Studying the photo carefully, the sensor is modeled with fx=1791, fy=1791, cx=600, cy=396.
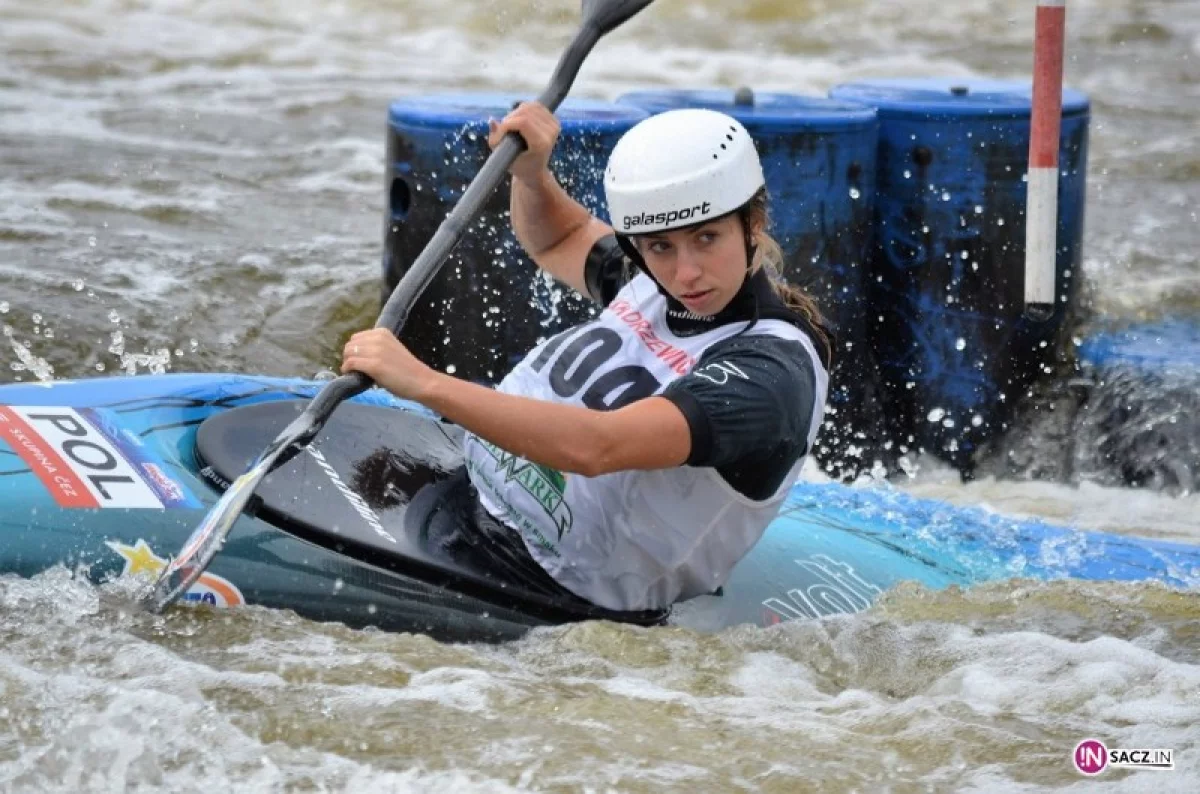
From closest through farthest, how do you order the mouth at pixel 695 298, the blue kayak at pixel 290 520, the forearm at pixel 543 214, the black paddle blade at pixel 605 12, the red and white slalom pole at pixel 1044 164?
1. the mouth at pixel 695 298
2. the blue kayak at pixel 290 520
3. the forearm at pixel 543 214
4. the black paddle blade at pixel 605 12
5. the red and white slalom pole at pixel 1044 164

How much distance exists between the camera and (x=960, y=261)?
609 cm

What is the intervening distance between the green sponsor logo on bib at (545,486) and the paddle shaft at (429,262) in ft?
0.99

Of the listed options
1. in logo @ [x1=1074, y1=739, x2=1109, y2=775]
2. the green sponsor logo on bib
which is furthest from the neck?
in logo @ [x1=1074, y1=739, x2=1109, y2=775]

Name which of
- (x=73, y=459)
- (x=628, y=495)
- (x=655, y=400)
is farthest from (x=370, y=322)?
(x=655, y=400)

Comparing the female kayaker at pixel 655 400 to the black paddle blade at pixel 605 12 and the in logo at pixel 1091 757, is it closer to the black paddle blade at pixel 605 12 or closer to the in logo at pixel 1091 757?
the black paddle blade at pixel 605 12

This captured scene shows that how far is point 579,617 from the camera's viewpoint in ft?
11.5

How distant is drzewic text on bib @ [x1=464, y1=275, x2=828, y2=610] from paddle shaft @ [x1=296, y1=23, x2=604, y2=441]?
11.0 inches

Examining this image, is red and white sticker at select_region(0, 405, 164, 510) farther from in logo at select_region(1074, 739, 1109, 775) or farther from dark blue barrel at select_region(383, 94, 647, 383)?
dark blue barrel at select_region(383, 94, 647, 383)

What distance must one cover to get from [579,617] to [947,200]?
3.04 meters

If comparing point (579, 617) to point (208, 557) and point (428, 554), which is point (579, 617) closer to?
point (428, 554)

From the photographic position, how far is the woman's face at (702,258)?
128 inches

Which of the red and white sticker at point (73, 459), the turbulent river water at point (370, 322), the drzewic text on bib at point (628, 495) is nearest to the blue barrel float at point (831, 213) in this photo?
the turbulent river water at point (370, 322)

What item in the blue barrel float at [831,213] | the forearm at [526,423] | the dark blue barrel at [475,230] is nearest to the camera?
the forearm at [526,423]

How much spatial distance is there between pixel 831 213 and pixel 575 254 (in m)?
2.18
